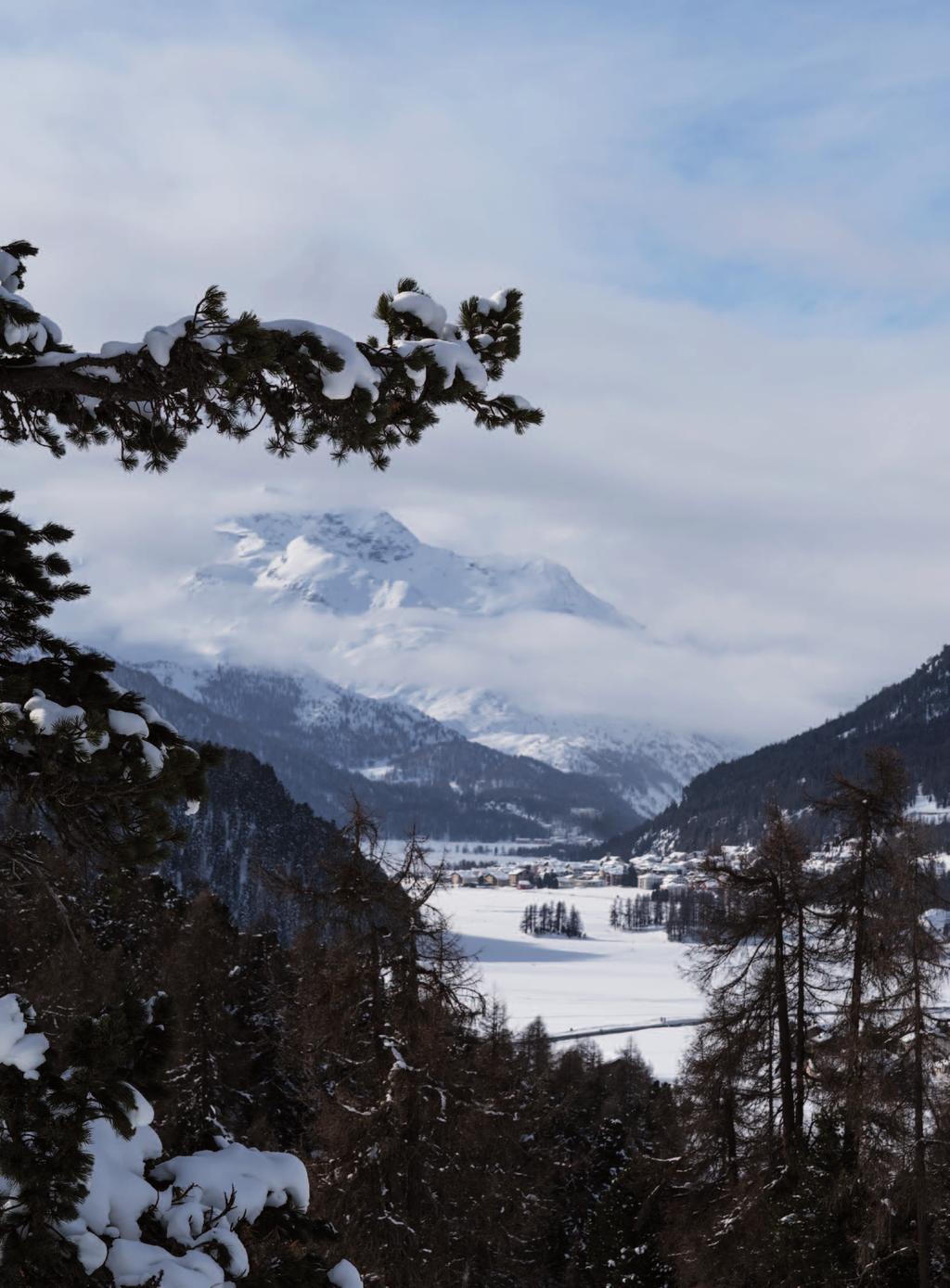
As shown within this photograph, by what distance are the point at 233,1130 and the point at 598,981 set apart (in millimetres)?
104512

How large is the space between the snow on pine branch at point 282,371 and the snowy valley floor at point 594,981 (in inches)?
2136

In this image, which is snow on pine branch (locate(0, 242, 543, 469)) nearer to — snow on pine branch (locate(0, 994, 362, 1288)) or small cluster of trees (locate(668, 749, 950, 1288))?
snow on pine branch (locate(0, 994, 362, 1288))

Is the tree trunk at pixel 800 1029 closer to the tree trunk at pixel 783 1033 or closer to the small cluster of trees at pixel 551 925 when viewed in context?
the tree trunk at pixel 783 1033

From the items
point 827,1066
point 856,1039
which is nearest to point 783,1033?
point 827,1066

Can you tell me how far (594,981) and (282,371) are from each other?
429ft

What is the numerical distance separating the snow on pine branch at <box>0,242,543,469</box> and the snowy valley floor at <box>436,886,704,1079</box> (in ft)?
178

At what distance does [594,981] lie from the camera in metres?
128

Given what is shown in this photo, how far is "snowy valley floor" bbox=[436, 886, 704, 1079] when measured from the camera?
87500mm

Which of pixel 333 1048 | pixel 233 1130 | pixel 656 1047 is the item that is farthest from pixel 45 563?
pixel 656 1047

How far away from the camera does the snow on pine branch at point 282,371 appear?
182 inches

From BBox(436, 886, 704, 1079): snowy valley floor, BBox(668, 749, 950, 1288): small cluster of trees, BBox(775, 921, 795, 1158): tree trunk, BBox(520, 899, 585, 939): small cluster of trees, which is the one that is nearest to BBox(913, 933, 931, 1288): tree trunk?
BBox(668, 749, 950, 1288): small cluster of trees

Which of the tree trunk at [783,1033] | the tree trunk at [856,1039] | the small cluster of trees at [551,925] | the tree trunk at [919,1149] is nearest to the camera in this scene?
the tree trunk at [919,1149]

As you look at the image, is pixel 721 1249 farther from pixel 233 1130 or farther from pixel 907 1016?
pixel 233 1130

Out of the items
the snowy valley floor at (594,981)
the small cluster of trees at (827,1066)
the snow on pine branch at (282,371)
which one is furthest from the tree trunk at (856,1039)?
the snowy valley floor at (594,981)
